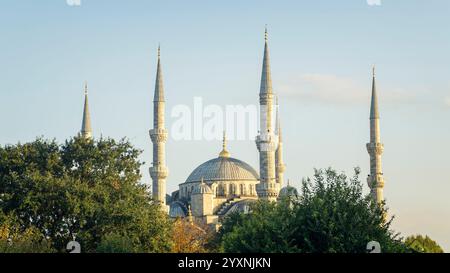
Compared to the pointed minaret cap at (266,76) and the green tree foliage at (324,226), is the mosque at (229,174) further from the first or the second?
the green tree foliage at (324,226)

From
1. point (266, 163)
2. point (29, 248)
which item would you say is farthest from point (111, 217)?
point (266, 163)

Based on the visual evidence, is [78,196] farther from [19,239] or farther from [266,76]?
[266,76]

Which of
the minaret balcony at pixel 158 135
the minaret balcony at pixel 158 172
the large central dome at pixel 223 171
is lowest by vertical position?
the minaret balcony at pixel 158 172

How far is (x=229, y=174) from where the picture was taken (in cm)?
11038

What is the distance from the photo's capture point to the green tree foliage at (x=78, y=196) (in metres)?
42.9

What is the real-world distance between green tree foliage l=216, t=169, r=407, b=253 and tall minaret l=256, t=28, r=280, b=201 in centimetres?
4821

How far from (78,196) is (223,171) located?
223 feet

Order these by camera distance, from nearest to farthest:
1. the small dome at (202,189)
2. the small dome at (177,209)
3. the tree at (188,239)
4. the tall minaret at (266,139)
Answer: the tree at (188,239) → the tall minaret at (266,139) → the small dome at (202,189) → the small dome at (177,209)

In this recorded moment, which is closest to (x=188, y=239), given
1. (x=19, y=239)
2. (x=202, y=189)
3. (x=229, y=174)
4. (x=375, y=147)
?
(x=19, y=239)

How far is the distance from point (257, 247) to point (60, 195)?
47.3 ft

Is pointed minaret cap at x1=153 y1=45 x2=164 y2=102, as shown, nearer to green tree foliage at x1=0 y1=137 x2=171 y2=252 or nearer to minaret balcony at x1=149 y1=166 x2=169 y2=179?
minaret balcony at x1=149 y1=166 x2=169 y2=179

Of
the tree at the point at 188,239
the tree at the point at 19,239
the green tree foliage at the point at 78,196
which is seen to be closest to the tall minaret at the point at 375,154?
the tree at the point at 188,239
